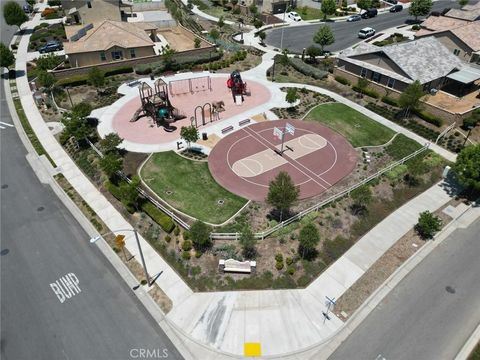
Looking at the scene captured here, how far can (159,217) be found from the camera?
111 feet

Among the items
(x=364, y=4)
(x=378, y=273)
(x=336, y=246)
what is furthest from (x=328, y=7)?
(x=378, y=273)

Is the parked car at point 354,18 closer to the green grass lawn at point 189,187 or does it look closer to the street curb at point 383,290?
the street curb at point 383,290

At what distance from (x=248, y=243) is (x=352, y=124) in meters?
29.8

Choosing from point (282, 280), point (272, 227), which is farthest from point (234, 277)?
point (272, 227)

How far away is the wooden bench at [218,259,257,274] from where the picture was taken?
30.0 metres

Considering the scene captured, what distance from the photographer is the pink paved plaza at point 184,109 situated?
47.4m

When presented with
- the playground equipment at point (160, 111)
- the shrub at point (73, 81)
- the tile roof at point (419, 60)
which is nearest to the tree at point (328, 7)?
the tile roof at point (419, 60)

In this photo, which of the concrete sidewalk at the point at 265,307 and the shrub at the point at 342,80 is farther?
the shrub at the point at 342,80

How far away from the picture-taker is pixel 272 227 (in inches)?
1330

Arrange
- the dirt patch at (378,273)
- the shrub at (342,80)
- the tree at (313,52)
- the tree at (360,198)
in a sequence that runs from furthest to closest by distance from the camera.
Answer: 1. the tree at (313,52)
2. the shrub at (342,80)
3. the tree at (360,198)
4. the dirt patch at (378,273)

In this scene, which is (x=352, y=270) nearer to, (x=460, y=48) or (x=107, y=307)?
(x=107, y=307)

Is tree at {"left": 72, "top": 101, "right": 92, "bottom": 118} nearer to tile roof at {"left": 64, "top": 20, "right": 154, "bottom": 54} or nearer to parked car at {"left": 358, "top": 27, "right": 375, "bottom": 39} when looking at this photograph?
tile roof at {"left": 64, "top": 20, "right": 154, "bottom": 54}

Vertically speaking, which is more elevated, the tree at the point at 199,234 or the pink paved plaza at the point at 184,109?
the tree at the point at 199,234

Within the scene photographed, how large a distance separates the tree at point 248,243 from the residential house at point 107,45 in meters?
A: 50.4
